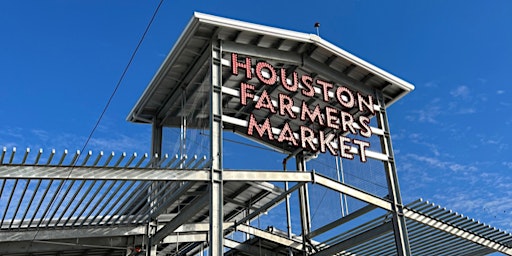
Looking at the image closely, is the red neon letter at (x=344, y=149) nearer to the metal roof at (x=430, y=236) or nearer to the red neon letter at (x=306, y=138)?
the red neon letter at (x=306, y=138)

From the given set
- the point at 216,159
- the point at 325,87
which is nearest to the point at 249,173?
the point at 216,159

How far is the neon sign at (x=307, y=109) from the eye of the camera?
19859 mm

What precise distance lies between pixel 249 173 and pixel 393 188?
289 inches

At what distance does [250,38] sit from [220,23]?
1.72 meters

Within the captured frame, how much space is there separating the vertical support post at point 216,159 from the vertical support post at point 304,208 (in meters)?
8.67

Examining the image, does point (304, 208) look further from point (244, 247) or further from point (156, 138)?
point (156, 138)

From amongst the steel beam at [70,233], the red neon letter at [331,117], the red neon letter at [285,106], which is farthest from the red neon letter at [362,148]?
the steel beam at [70,233]

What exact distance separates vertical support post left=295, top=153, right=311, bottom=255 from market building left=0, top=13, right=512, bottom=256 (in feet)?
0.18

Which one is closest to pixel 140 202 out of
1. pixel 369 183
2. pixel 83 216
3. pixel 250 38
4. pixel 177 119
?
pixel 83 216

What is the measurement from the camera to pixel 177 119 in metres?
24.2

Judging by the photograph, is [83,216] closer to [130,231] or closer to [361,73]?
[130,231]

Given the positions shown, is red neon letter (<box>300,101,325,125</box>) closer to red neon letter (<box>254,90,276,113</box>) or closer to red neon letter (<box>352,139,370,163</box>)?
red neon letter (<box>254,90,276,113</box>)

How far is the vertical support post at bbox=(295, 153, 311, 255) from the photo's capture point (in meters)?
24.9

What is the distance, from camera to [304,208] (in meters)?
25.8
